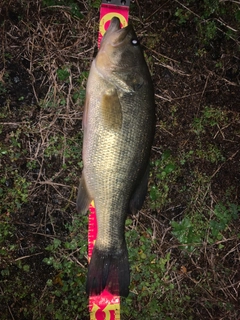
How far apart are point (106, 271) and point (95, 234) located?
0.43m

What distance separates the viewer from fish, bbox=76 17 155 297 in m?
2.48

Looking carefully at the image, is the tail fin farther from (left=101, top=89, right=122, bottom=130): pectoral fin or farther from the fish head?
the fish head

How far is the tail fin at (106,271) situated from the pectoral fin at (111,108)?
3.24 feet

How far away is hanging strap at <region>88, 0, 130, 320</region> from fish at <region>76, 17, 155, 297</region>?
41 centimetres

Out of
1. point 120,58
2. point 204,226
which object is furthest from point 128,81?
point 204,226

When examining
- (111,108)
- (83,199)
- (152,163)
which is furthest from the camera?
(152,163)

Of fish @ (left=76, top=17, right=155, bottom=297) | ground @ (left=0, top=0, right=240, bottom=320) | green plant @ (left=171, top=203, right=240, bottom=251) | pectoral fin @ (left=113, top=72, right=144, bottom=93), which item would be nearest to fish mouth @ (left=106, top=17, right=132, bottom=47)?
fish @ (left=76, top=17, right=155, bottom=297)

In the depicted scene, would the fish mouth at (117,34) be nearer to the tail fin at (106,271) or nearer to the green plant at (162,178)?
the green plant at (162,178)

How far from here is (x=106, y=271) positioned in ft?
8.94

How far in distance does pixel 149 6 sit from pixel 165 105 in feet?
3.01

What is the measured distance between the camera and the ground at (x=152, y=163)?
311 cm

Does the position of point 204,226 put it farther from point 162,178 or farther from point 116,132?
point 116,132

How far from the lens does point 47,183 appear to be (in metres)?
3.15

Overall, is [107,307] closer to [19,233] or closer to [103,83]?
[19,233]
